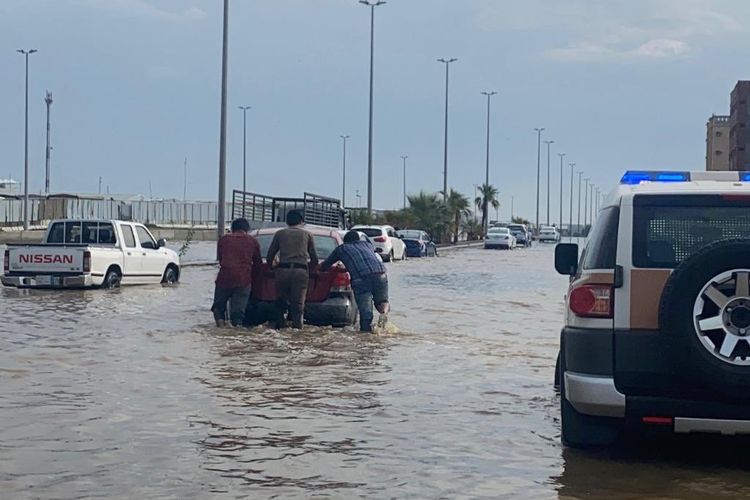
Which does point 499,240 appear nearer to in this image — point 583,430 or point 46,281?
point 46,281

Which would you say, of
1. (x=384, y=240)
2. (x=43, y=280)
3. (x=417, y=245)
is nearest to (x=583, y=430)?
(x=43, y=280)

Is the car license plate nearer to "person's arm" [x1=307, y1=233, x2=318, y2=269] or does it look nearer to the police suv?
"person's arm" [x1=307, y1=233, x2=318, y2=269]

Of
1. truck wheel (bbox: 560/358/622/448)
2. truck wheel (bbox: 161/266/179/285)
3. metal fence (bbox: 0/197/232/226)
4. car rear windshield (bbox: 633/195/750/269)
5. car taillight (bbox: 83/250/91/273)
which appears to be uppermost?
metal fence (bbox: 0/197/232/226)

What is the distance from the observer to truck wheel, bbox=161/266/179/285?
A: 26.0 m

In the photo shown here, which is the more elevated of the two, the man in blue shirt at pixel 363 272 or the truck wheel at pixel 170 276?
the man in blue shirt at pixel 363 272

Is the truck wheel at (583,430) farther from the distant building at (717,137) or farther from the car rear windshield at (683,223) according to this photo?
the distant building at (717,137)

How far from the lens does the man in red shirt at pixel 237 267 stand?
15352 mm

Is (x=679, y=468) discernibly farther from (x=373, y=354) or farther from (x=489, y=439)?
(x=373, y=354)

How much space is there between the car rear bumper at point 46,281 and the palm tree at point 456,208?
52.8 metres

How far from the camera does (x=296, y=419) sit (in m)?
9.50

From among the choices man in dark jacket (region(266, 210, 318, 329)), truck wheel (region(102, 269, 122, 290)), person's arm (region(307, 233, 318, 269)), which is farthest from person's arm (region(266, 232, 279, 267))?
truck wheel (region(102, 269, 122, 290))

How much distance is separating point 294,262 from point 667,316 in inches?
344

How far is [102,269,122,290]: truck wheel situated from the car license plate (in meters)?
1.24

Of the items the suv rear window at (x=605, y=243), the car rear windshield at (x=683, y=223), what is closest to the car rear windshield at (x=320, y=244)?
the suv rear window at (x=605, y=243)
